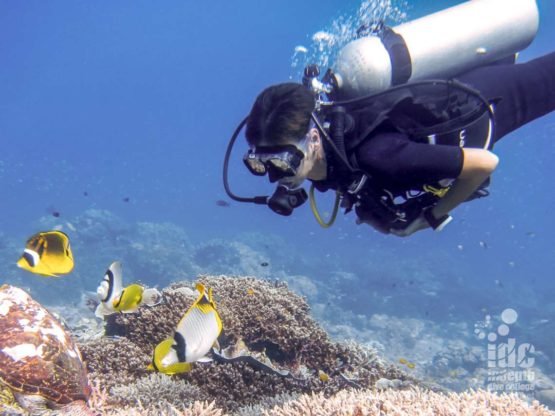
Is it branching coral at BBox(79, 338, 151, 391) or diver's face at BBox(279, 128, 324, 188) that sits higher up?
diver's face at BBox(279, 128, 324, 188)

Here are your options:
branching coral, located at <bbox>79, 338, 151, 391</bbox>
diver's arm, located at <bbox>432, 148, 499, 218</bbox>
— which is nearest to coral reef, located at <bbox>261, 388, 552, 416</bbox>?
diver's arm, located at <bbox>432, 148, 499, 218</bbox>

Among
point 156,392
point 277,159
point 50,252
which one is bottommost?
point 156,392

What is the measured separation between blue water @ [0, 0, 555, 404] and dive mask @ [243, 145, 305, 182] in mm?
14035

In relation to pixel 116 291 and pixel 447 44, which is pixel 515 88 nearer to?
pixel 447 44

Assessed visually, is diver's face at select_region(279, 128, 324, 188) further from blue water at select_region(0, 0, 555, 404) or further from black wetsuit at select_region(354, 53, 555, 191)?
blue water at select_region(0, 0, 555, 404)

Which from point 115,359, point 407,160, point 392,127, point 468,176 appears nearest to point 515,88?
point 468,176

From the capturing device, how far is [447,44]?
397 cm

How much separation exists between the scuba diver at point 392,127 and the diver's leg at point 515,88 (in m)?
0.01

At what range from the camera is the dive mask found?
124 inches

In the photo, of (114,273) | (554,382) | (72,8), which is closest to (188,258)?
(554,382)

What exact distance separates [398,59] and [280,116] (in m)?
1.38

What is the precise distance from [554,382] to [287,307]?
46.6 ft

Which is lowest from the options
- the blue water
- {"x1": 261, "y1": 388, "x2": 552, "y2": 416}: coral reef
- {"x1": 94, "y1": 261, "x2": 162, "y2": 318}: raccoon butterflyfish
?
{"x1": 261, "y1": 388, "x2": 552, "y2": 416}: coral reef
